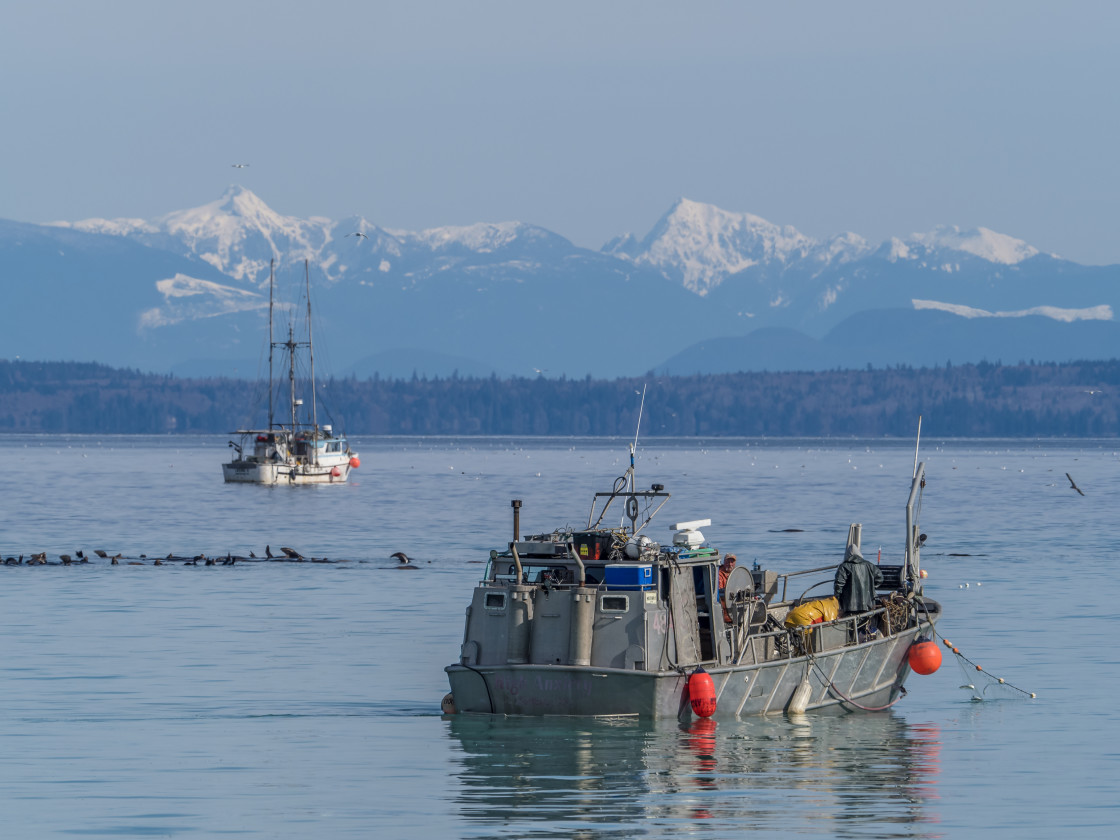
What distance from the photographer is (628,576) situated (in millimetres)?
34562

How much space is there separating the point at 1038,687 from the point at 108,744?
71.5 ft

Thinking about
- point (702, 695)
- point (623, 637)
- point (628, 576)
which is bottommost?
point (702, 695)

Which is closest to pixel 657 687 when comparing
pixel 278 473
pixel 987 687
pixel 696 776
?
pixel 696 776

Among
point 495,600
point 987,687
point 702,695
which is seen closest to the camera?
point 702,695

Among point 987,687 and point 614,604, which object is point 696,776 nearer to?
point 614,604

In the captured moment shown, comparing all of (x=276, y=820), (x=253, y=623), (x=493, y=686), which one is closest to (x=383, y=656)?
(x=253, y=623)

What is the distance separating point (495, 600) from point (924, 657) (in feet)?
34.6

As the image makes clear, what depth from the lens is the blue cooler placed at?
113 ft

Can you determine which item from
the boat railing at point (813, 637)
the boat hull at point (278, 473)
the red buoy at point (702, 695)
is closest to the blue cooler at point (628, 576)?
the red buoy at point (702, 695)

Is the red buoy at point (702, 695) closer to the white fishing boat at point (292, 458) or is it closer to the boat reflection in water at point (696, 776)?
the boat reflection in water at point (696, 776)

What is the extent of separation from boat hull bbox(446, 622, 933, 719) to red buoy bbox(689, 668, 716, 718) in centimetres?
37

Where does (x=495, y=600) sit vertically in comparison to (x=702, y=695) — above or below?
above

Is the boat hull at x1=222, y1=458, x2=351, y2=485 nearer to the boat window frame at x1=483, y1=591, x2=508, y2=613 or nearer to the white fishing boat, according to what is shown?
the white fishing boat

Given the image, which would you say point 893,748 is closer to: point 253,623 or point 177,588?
point 253,623
